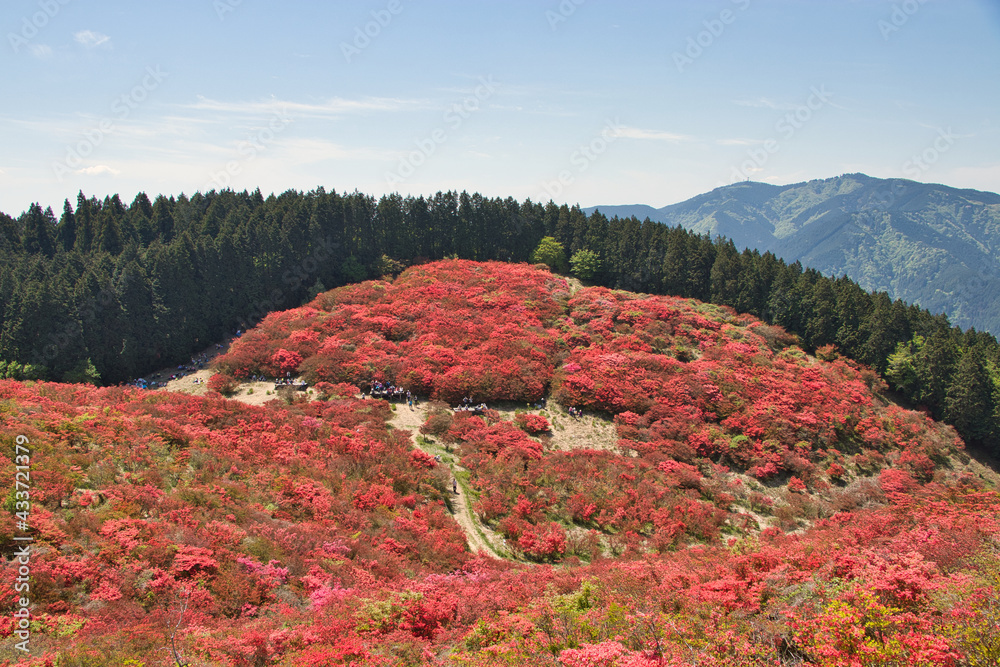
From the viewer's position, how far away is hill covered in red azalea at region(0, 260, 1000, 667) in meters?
10.2

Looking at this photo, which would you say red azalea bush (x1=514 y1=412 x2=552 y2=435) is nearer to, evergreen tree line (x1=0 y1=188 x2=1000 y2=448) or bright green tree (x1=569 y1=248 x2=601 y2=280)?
evergreen tree line (x1=0 y1=188 x2=1000 y2=448)

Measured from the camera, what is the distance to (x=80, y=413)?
19.7 m

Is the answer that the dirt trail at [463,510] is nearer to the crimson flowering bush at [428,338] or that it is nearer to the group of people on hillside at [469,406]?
the group of people on hillside at [469,406]

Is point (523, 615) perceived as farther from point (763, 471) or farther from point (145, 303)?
point (145, 303)

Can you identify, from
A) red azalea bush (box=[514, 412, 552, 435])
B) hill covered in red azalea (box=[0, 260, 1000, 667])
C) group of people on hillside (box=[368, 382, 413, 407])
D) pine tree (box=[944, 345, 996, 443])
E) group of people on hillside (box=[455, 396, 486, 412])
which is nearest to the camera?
hill covered in red azalea (box=[0, 260, 1000, 667])

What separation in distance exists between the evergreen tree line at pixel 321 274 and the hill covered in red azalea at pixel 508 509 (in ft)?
13.5

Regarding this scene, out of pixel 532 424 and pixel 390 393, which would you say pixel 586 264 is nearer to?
pixel 532 424

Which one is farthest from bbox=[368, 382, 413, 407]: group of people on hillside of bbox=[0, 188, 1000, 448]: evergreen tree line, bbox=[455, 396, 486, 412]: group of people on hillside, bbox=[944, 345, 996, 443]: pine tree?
bbox=[944, 345, 996, 443]: pine tree

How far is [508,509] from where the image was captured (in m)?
22.4

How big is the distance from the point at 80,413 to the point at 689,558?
22900 mm

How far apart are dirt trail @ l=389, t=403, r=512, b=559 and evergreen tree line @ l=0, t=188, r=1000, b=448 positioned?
25811 millimetres

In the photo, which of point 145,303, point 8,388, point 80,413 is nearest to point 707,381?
point 80,413

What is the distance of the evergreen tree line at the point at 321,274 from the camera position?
38.4 m

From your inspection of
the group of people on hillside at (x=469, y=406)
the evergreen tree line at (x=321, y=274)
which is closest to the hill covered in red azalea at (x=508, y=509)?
the group of people on hillside at (x=469, y=406)
